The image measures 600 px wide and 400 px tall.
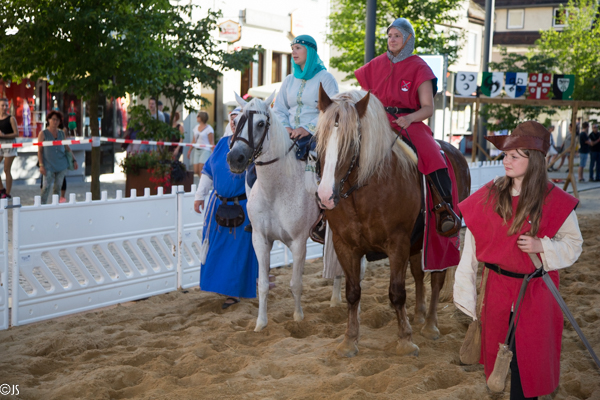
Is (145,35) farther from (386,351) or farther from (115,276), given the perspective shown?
(386,351)

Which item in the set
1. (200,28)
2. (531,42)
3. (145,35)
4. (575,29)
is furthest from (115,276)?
(531,42)

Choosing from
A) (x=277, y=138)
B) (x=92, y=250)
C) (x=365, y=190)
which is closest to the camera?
(x=365, y=190)

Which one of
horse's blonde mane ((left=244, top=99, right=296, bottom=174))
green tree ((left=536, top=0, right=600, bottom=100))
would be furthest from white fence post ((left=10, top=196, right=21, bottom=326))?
green tree ((left=536, top=0, right=600, bottom=100))

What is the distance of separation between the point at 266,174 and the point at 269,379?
1.80m

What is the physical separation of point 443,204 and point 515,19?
4750 cm

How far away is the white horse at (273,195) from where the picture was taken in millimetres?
5035

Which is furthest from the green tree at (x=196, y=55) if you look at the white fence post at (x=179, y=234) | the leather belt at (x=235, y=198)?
the leather belt at (x=235, y=198)

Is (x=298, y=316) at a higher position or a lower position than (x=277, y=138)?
lower

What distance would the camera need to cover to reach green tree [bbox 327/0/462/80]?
21.2 m

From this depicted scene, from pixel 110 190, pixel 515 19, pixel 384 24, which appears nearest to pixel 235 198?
pixel 110 190

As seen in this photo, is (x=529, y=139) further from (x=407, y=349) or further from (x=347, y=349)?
(x=347, y=349)

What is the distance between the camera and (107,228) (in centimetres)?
612

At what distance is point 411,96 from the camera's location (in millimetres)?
4898

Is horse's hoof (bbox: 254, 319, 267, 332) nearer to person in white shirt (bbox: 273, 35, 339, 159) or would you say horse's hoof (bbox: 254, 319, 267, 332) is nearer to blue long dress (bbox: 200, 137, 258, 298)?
blue long dress (bbox: 200, 137, 258, 298)
